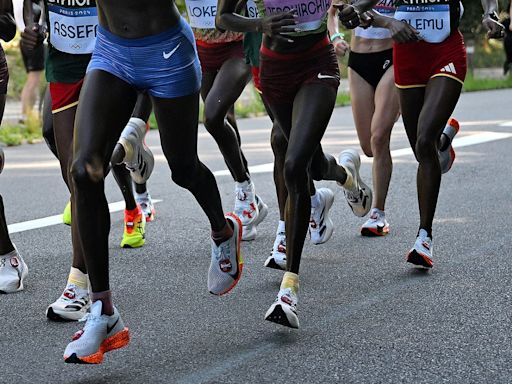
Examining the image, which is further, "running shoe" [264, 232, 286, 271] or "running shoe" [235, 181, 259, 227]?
"running shoe" [235, 181, 259, 227]

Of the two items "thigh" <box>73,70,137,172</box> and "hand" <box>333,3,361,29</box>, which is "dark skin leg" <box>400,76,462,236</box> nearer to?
"hand" <box>333,3,361,29</box>

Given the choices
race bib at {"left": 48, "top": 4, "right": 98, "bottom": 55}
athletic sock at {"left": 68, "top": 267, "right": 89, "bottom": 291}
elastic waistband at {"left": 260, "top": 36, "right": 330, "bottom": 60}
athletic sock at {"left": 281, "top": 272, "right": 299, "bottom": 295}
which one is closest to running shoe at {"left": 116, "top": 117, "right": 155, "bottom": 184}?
race bib at {"left": 48, "top": 4, "right": 98, "bottom": 55}

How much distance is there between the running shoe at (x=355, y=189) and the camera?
7.61m

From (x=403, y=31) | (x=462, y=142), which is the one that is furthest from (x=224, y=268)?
(x=462, y=142)

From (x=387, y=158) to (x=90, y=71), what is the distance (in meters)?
3.41

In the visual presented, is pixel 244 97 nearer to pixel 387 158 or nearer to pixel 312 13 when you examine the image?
pixel 387 158

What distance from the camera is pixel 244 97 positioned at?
21125 millimetres

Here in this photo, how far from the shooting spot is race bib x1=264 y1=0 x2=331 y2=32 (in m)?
5.68

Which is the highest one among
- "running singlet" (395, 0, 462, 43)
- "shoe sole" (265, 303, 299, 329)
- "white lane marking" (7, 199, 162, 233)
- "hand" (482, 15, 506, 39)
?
"running singlet" (395, 0, 462, 43)

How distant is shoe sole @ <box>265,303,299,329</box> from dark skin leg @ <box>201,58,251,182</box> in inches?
104

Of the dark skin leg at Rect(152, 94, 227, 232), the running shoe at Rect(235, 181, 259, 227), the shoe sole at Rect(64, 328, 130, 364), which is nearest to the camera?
the shoe sole at Rect(64, 328, 130, 364)

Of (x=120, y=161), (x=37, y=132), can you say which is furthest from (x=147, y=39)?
(x=37, y=132)

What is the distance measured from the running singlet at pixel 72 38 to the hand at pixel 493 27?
2349 millimetres

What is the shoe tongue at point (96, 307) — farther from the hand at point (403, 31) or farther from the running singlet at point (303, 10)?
the hand at point (403, 31)
